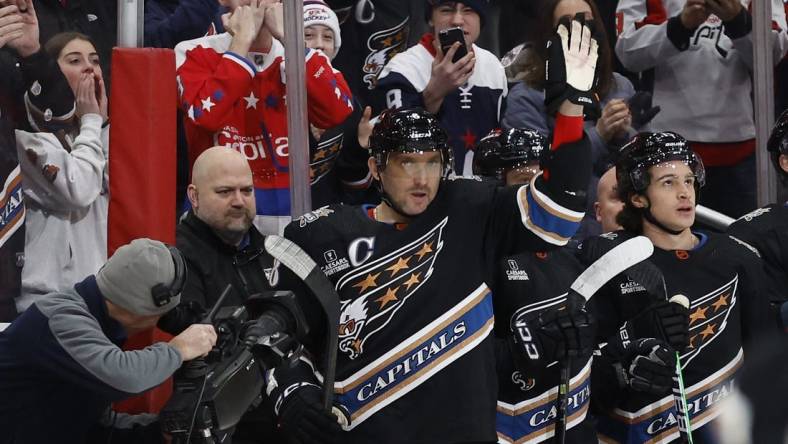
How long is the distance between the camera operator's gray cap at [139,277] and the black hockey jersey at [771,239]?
93.5 inches

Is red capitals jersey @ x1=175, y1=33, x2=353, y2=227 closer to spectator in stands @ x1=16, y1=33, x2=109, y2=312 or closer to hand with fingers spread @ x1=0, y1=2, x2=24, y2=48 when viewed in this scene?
spectator in stands @ x1=16, y1=33, x2=109, y2=312

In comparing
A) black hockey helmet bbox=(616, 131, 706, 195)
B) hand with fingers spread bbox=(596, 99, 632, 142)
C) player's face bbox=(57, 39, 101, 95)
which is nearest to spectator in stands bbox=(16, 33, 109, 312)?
→ player's face bbox=(57, 39, 101, 95)

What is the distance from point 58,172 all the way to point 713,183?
3.22 meters

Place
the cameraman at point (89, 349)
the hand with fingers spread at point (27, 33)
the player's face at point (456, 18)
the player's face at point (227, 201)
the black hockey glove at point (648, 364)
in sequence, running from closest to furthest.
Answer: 1. the cameraman at point (89, 349)
2. the black hockey glove at point (648, 364)
3. the hand with fingers spread at point (27, 33)
4. the player's face at point (227, 201)
5. the player's face at point (456, 18)

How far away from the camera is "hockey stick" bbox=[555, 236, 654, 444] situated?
13.3 feet

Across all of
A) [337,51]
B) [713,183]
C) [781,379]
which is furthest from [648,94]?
[781,379]

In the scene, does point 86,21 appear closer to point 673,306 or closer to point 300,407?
point 300,407

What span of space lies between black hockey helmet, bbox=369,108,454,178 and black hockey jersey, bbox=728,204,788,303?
1.60 meters

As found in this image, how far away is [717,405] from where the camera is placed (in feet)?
15.3

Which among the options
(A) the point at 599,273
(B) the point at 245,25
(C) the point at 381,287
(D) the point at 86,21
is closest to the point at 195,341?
(C) the point at 381,287

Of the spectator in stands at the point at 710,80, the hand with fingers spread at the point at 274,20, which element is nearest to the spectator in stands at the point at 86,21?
the hand with fingers spread at the point at 274,20

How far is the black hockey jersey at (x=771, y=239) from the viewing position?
5.17 metres

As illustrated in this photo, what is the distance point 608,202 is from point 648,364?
1.21 meters

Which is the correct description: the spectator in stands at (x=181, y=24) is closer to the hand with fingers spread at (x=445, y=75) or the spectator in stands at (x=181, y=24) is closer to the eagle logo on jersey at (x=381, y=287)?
the hand with fingers spread at (x=445, y=75)
